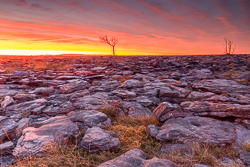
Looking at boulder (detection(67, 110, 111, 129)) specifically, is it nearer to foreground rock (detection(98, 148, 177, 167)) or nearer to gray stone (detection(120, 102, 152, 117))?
gray stone (detection(120, 102, 152, 117))

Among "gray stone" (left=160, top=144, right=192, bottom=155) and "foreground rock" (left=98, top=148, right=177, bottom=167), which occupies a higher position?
"foreground rock" (left=98, top=148, right=177, bottom=167)

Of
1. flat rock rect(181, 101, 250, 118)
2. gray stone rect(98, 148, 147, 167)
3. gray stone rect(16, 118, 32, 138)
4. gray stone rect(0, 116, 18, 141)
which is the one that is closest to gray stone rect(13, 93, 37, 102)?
gray stone rect(16, 118, 32, 138)

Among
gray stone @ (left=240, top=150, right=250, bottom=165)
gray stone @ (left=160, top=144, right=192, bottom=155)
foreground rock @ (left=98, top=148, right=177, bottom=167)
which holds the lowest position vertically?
gray stone @ (left=160, top=144, right=192, bottom=155)

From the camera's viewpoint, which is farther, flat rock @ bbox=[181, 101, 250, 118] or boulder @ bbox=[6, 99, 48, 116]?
boulder @ bbox=[6, 99, 48, 116]

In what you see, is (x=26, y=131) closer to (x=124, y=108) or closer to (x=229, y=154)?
(x=124, y=108)

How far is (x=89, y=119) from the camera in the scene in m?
4.23

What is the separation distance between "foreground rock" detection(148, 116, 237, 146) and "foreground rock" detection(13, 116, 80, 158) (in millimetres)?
2200

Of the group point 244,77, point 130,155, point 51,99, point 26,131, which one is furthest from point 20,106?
point 244,77

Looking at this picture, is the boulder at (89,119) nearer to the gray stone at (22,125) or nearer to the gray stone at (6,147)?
the gray stone at (22,125)

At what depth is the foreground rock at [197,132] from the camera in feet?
10.8

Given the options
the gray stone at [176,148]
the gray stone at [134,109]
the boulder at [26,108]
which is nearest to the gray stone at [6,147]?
the boulder at [26,108]

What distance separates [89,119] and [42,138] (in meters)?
1.36

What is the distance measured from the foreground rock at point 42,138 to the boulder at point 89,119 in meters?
0.45

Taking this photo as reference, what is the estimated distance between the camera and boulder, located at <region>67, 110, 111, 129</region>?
4133 millimetres
